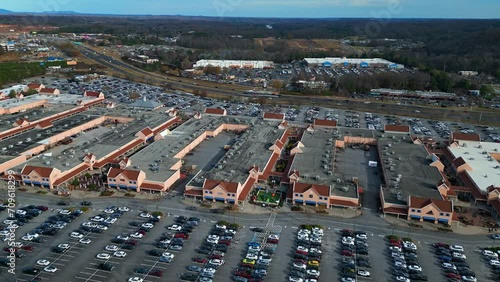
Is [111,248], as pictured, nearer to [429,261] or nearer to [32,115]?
[429,261]

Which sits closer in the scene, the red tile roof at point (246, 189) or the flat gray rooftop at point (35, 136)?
the red tile roof at point (246, 189)

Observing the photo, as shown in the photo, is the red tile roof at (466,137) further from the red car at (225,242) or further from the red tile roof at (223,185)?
the red car at (225,242)

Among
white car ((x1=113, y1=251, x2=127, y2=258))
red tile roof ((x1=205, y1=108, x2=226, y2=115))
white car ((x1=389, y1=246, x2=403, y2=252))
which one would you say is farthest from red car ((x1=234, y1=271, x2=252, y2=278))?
red tile roof ((x1=205, y1=108, x2=226, y2=115))

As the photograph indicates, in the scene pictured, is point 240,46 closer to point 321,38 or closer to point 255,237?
point 321,38

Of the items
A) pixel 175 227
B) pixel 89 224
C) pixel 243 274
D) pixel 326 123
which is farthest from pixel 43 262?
pixel 326 123

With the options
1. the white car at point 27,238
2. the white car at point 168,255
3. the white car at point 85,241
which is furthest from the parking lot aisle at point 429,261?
the white car at point 27,238

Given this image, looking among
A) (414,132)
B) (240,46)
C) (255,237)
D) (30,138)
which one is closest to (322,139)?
(414,132)
